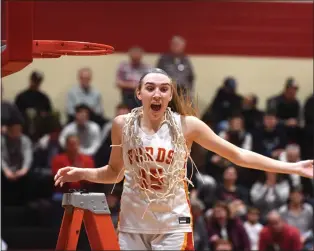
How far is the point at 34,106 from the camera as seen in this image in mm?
12352

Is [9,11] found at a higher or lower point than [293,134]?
higher

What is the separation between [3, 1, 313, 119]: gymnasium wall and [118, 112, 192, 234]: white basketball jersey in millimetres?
8700

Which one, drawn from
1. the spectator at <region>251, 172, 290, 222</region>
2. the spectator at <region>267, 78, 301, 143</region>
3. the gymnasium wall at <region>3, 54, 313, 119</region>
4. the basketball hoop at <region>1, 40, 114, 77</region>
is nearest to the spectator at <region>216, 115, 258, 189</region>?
the spectator at <region>251, 172, 290, 222</region>

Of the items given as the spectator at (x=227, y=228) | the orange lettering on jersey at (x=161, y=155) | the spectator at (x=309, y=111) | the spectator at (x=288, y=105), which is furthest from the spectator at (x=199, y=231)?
the orange lettering on jersey at (x=161, y=155)

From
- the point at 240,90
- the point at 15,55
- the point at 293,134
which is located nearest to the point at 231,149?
the point at 15,55

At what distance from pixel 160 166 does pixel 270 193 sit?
621 cm

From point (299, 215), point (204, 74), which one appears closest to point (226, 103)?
point (204, 74)

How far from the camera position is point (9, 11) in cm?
396

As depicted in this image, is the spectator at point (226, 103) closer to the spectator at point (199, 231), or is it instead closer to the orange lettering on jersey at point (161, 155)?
the spectator at point (199, 231)

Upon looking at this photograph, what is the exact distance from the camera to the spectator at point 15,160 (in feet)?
36.2

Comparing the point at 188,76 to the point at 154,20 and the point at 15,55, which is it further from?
the point at 15,55

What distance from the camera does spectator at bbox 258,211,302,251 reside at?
1017 centimetres

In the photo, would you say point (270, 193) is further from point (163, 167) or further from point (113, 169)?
point (163, 167)

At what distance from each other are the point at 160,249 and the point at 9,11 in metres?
1.88
